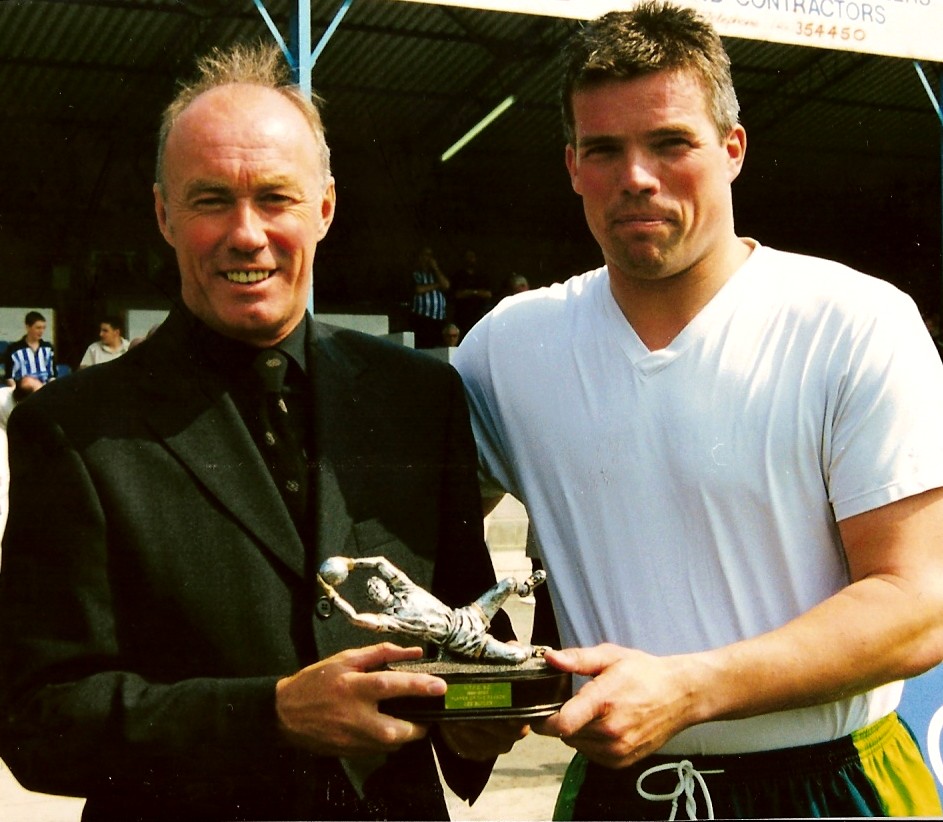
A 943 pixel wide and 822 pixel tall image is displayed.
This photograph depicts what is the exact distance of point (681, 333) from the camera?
1.71m

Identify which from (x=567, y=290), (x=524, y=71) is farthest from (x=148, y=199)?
(x=567, y=290)

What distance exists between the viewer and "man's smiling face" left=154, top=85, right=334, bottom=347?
158 centimetres

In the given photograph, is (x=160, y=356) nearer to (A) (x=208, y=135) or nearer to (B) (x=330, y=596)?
(A) (x=208, y=135)

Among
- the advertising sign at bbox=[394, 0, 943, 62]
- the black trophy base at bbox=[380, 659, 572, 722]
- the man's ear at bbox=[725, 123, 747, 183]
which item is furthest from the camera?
the advertising sign at bbox=[394, 0, 943, 62]

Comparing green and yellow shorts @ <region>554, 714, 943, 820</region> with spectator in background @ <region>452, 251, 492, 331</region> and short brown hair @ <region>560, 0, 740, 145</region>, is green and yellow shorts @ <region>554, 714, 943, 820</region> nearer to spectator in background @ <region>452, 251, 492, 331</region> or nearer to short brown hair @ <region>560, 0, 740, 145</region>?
short brown hair @ <region>560, 0, 740, 145</region>

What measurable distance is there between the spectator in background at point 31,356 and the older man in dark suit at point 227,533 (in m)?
9.67

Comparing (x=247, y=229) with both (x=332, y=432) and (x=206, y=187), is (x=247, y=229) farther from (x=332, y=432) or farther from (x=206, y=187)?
(x=332, y=432)

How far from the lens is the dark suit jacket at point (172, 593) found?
146cm

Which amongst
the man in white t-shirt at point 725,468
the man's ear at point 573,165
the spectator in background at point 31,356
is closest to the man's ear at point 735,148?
the man in white t-shirt at point 725,468

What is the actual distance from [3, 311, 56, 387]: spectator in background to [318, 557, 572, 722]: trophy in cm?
994

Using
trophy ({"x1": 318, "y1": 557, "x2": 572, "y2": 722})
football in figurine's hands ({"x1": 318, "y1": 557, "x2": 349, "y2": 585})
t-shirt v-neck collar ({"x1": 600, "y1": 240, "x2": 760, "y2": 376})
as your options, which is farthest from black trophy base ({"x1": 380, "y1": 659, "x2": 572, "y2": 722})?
t-shirt v-neck collar ({"x1": 600, "y1": 240, "x2": 760, "y2": 376})

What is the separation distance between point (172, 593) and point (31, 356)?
10668 mm

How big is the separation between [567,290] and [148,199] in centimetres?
1465

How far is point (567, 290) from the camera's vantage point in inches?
76.3
